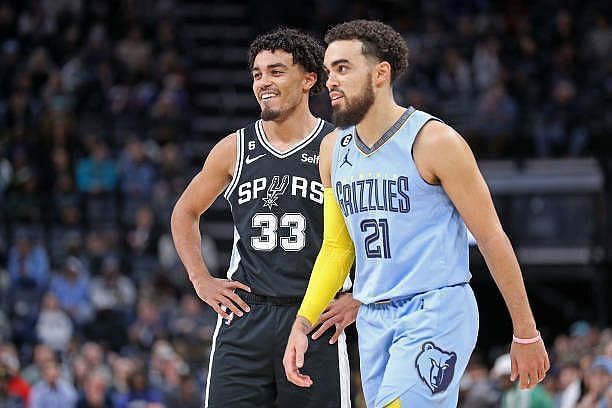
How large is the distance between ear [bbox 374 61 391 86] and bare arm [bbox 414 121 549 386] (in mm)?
376

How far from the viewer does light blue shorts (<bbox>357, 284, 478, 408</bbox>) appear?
500 centimetres

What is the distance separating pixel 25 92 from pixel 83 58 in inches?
55.3

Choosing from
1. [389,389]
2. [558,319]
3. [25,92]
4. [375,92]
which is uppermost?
[25,92]

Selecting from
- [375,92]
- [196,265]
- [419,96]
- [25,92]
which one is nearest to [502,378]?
[196,265]

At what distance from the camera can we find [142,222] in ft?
55.6

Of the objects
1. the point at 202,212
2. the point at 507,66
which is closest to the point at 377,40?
the point at 202,212

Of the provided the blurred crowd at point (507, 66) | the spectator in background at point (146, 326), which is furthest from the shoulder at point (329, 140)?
the blurred crowd at point (507, 66)

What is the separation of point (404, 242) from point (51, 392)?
356 inches

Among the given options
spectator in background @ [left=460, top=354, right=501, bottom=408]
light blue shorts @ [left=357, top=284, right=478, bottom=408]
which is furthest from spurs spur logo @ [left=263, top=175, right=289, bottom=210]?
spectator in background @ [left=460, top=354, right=501, bottom=408]

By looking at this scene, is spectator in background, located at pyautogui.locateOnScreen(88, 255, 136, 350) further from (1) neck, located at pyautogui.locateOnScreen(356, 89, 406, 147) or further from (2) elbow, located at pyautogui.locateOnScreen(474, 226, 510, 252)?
(2) elbow, located at pyautogui.locateOnScreen(474, 226, 510, 252)

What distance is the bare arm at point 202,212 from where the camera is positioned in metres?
6.22

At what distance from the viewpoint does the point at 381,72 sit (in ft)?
17.5

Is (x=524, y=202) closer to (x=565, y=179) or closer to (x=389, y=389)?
(x=565, y=179)

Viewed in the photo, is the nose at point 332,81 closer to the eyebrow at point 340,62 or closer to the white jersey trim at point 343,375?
the eyebrow at point 340,62
